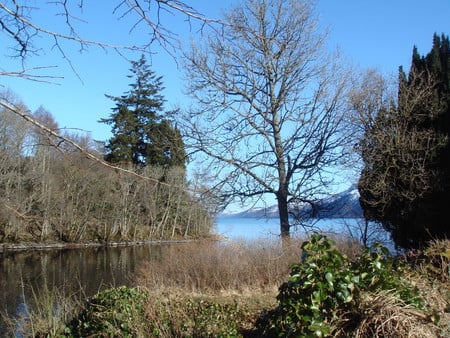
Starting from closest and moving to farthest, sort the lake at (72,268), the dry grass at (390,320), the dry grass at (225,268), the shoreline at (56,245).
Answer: the dry grass at (390,320) → the dry grass at (225,268) → the lake at (72,268) → the shoreline at (56,245)

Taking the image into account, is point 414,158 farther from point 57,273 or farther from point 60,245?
point 60,245

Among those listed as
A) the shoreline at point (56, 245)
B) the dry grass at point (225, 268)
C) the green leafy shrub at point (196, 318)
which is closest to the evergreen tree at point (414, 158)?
the dry grass at point (225, 268)

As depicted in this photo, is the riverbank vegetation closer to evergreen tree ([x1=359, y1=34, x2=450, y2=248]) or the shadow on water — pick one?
evergreen tree ([x1=359, y1=34, x2=450, y2=248])

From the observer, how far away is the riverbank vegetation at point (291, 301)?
12.5ft

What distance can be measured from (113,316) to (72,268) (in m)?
18.5

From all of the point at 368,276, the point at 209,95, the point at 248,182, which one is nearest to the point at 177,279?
the point at 248,182

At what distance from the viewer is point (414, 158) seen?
14.2 meters

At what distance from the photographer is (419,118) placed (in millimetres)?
14680

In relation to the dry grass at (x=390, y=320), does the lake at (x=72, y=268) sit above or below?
below

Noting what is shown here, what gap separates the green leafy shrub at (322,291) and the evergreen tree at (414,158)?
31.8ft

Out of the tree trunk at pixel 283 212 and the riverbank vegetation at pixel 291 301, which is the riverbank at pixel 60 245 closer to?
the tree trunk at pixel 283 212

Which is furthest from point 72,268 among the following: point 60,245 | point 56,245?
point 60,245

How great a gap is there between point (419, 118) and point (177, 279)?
905cm

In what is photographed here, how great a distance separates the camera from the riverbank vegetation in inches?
150
